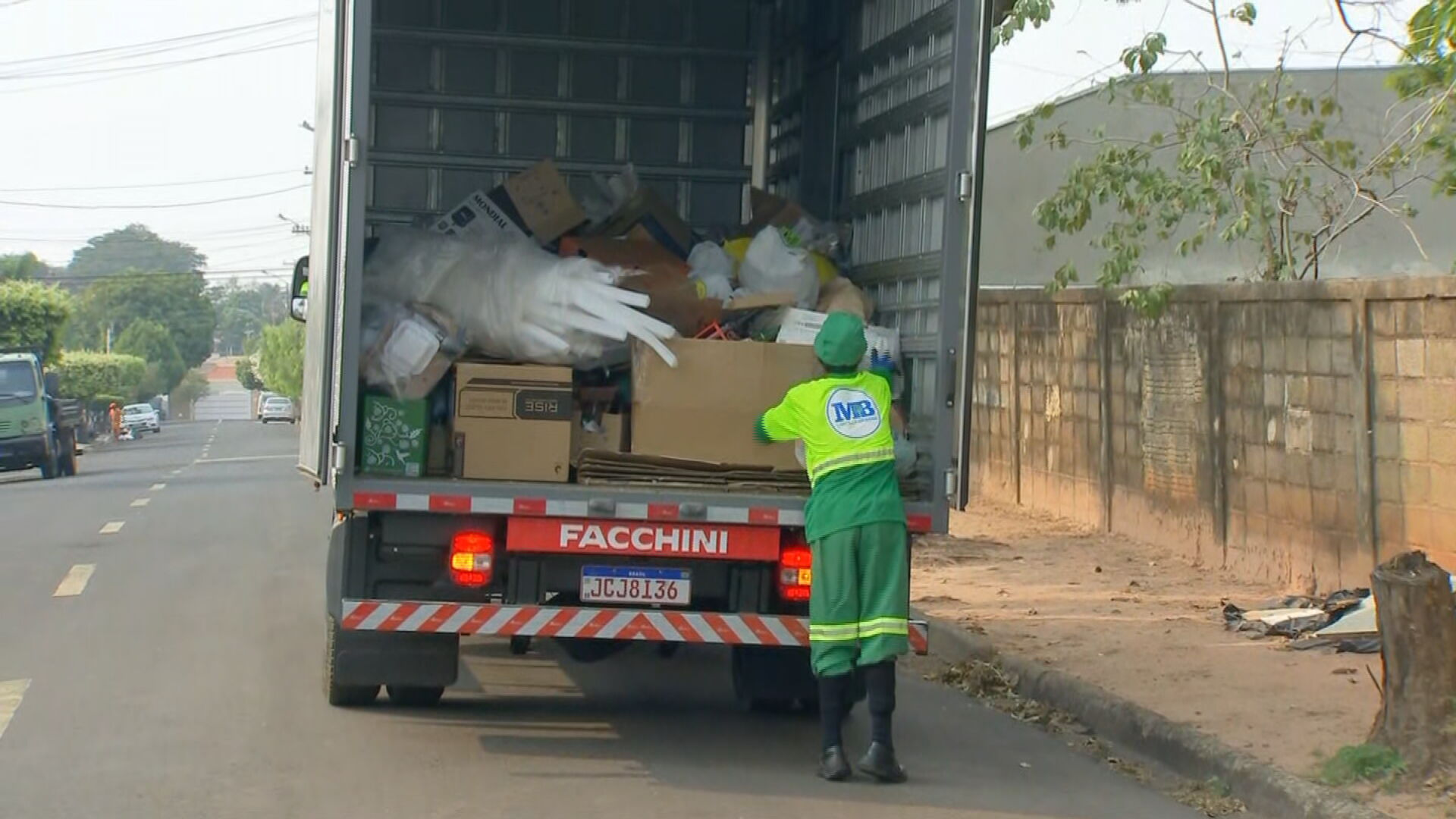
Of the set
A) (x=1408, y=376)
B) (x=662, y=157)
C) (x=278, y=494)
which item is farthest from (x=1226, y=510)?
(x=278, y=494)

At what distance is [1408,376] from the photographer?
9.78 metres

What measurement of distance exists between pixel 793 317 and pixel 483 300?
131 cm

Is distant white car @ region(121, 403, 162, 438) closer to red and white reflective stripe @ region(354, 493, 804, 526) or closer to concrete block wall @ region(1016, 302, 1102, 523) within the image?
concrete block wall @ region(1016, 302, 1102, 523)

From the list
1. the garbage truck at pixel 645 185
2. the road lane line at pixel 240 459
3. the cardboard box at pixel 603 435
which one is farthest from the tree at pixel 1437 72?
the road lane line at pixel 240 459

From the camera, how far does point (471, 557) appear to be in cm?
691

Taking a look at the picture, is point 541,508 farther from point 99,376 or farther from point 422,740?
point 99,376

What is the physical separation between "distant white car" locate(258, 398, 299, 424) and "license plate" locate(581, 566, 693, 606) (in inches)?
3149

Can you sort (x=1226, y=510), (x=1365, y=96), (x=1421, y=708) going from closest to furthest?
(x=1421, y=708)
(x=1226, y=510)
(x=1365, y=96)

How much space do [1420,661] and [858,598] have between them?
199 centimetres

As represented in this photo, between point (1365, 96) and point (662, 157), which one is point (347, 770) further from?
point (1365, 96)

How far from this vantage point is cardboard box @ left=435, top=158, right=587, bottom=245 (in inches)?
336

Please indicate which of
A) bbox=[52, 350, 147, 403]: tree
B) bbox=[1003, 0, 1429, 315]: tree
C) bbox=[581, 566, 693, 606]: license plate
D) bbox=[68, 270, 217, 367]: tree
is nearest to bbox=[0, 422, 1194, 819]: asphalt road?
bbox=[581, 566, 693, 606]: license plate

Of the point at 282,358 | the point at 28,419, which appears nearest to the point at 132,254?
the point at 282,358

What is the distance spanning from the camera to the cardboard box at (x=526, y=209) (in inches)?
336
